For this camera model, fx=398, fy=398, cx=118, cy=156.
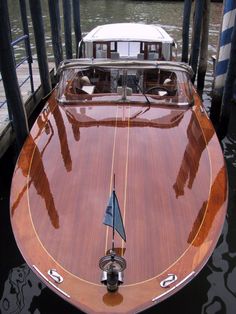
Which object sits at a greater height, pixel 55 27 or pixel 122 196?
pixel 55 27

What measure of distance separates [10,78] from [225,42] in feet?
13.9

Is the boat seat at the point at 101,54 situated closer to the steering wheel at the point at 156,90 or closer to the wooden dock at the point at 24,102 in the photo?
the wooden dock at the point at 24,102

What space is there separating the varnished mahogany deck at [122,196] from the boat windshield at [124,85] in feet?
0.66

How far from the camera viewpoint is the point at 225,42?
299 inches

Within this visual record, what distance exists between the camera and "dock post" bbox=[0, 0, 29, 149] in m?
5.23

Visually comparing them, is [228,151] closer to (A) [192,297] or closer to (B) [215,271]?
(B) [215,271]

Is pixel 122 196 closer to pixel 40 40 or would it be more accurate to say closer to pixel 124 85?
pixel 124 85

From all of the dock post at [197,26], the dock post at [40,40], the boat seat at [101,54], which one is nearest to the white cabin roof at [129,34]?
the boat seat at [101,54]

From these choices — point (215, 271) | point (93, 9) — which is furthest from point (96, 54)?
point (93, 9)

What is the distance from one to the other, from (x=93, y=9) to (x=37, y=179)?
22539 mm

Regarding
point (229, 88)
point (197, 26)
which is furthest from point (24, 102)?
point (197, 26)

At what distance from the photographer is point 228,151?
25.4ft

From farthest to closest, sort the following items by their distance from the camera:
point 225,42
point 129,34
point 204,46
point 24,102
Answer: point 204,46 < point 129,34 < point 24,102 < point 225,42

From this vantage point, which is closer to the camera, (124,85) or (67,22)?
(124,85)
